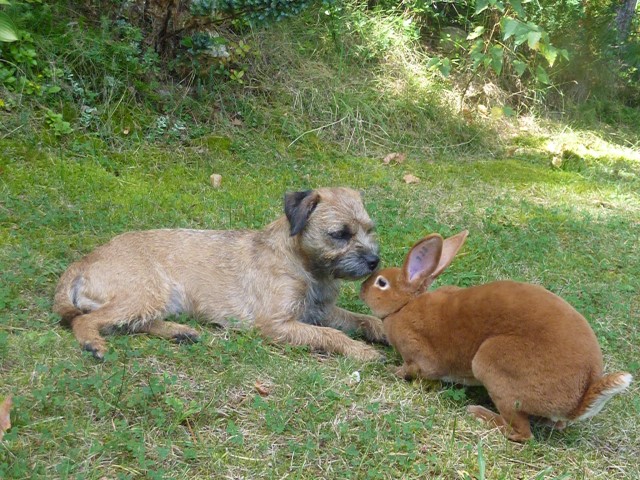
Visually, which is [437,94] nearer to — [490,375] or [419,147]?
[419,147]

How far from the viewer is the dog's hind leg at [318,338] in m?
4.76

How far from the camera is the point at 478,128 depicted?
10438 mm

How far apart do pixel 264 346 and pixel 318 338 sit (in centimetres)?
38

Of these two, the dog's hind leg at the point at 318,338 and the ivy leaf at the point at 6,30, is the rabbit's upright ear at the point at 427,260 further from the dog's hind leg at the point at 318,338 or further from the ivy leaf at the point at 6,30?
the ivy leaf at the point at 6,30

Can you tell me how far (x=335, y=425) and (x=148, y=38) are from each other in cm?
624

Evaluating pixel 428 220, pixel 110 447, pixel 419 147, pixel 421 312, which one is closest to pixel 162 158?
pixel 428 220

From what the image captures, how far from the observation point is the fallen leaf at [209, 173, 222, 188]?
7.55 metres

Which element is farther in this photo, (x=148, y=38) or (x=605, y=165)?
(x=605, y=165)

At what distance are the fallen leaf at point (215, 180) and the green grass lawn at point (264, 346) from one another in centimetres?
12

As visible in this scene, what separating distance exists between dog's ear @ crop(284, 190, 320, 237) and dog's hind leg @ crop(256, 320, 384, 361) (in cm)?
66

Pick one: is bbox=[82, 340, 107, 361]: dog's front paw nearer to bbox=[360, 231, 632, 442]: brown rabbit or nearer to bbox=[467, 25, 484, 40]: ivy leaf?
bbox=[360, 231, 632, 442]: brown rabbit

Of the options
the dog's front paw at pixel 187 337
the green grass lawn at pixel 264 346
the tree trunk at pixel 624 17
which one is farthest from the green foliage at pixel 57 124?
the tree trunk at pixel 624 17

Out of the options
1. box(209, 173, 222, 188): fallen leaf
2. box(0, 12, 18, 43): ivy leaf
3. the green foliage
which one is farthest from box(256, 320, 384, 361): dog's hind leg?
the green foliage

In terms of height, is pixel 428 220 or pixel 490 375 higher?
pixel 490 375
